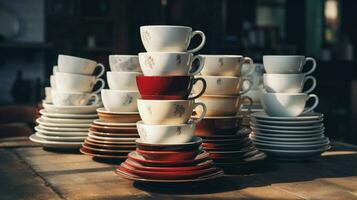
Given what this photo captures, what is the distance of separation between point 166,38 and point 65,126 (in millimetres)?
610

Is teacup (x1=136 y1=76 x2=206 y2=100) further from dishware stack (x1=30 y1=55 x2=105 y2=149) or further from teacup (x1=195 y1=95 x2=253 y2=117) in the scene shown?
dishware stack (x1=30 y1=55 x2=105 y2=149)

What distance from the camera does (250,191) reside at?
4.25 feet

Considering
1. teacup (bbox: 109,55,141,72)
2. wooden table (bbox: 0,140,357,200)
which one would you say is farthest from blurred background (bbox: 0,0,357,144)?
wooden table (bbox: 0,140,357,200)

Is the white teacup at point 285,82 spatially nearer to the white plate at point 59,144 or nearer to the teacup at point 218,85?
the teacup at point 218,85

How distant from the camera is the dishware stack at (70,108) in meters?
1.85

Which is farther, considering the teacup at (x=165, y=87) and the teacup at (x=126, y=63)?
the teacup at (x=126, y=63)

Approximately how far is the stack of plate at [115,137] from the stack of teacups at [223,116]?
20 cm

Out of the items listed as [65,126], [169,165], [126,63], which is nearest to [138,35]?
[65,126]

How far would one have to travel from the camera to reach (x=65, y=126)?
1866mm

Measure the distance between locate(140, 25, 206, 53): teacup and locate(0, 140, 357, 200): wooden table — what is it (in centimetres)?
35

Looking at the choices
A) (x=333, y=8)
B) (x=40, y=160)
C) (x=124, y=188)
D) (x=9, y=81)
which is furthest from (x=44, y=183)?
(x=333, y=8)

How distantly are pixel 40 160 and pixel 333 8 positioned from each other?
21.8 feet

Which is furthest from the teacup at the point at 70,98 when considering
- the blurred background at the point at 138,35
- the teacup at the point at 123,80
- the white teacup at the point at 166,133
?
the blurred background at the point at 138,35

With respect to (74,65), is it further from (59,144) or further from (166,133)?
(166,133)
